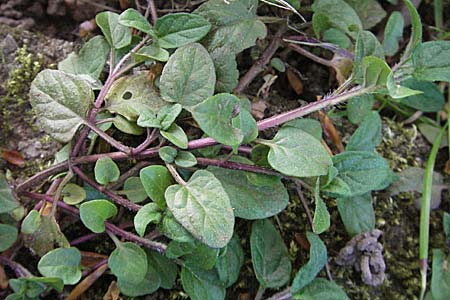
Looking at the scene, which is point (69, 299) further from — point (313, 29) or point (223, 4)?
point (313, 29)

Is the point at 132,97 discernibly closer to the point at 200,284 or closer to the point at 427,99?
the point at 200,284

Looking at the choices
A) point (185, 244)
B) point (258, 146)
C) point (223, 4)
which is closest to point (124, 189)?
point (185, 244)

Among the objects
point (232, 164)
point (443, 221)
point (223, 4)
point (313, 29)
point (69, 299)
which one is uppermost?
point (223, 4)

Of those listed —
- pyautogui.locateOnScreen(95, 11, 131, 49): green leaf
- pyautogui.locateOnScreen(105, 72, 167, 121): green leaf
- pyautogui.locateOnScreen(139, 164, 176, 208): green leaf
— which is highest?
pyautogui.locateOnScreen(95, 11, 131, 49): green leaf

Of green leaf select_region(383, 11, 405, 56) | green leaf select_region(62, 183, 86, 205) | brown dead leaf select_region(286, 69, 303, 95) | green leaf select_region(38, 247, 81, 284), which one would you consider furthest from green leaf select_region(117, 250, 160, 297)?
green leaf select_region(383, 11, 405, 56)

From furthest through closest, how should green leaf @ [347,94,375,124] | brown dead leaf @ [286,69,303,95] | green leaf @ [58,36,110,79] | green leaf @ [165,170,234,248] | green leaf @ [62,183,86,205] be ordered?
1. brown dead leaf @ [286,69,303,95]
2. green leaf @ [347,94,375,124]
3. green leaf @ [58,36,110,79]
4. green leaf @ [62,183,86,205]
5. green leaf @ [165,170,234,248]

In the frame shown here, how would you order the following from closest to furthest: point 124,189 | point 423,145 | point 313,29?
point 124,189, point 313,29, point 423,145

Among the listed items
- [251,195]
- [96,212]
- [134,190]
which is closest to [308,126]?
[251,195]

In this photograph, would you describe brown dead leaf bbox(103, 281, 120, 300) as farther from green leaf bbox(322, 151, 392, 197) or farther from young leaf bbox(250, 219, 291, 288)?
green leaf bbox(322, 151, 392, 197)
